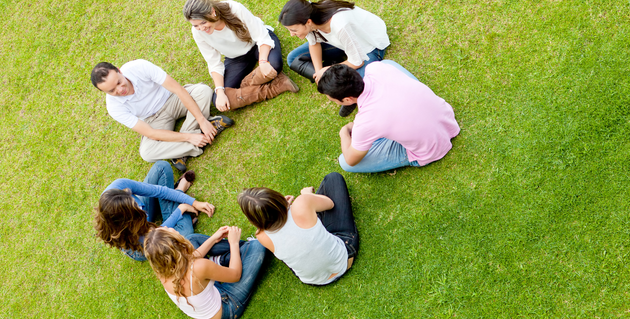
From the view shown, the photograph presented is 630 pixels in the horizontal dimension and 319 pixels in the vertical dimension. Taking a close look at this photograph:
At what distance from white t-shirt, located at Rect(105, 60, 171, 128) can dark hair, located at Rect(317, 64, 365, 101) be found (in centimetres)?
240

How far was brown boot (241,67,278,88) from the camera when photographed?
447 cm

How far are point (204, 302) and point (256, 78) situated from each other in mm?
2672

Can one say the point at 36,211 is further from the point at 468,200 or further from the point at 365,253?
the point at 468,200

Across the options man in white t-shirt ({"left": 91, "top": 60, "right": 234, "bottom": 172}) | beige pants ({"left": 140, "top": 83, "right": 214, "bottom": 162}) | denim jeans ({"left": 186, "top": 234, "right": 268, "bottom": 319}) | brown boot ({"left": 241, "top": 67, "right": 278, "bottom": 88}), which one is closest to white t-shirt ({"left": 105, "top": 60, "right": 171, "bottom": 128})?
man in white t-shirt ({"left": 91, "top": 60, "right": 234, "bottom": 172})

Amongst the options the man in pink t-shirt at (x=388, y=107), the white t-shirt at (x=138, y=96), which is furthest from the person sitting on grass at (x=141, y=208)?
the man in pink t-shirt at (x=388, y=107)

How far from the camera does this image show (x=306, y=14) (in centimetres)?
358

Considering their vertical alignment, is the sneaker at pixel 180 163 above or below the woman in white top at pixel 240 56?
below

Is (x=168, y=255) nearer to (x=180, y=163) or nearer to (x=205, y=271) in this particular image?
(x=205, y=271)

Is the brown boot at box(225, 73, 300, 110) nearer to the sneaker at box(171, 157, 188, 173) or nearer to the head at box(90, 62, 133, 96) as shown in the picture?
the sneaker at box(171, 157, 188, 173)

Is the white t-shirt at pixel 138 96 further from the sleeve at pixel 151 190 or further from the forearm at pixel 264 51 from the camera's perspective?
the forearm at pixel 264 51

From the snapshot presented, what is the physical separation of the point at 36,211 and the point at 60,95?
1861 mm

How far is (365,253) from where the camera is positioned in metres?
3.68

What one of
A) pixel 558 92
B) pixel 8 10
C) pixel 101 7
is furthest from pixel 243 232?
pixel 8 10

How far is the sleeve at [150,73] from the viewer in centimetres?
426
